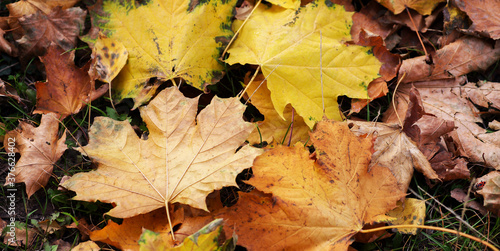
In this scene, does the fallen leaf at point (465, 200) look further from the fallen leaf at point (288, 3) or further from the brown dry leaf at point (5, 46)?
the brown dry leaf at point (5, 46)

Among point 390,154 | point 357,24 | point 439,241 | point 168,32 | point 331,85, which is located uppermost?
point 168,32

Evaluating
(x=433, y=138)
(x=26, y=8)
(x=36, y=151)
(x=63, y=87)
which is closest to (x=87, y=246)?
(x=36, y=151)

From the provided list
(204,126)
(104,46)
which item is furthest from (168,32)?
(204,126)

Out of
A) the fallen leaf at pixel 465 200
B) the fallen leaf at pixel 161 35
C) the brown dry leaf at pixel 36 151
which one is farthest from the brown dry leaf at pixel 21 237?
the fallen leaf at pixel 465 200

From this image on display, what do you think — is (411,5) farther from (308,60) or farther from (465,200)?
(465,200)

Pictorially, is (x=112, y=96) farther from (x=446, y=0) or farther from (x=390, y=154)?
(x=446, y=0)
